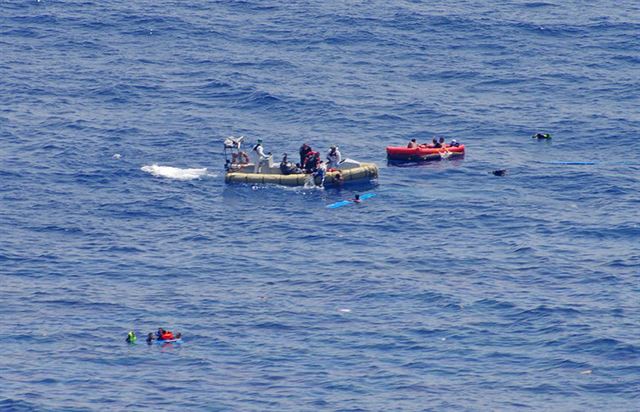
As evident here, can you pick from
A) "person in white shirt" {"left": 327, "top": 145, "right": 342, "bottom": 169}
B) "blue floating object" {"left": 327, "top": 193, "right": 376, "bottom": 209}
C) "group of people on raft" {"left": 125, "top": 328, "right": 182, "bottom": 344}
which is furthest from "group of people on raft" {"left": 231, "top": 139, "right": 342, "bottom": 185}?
"group of people on raft" {"left": 125, "top": 328, "right": 182, "bottom": 344}

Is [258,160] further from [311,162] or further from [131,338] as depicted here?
[131,338]

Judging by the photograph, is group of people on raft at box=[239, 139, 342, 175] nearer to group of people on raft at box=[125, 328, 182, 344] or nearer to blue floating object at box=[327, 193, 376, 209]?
blue floating object at box=[327, 193, 376, 209]

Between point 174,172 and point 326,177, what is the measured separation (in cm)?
1069

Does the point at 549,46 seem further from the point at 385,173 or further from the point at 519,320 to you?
the point at 519,320

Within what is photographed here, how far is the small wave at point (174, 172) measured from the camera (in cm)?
11181

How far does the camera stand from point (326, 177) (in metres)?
110

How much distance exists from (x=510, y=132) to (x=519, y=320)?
37.2 meters

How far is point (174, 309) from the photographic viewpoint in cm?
8869

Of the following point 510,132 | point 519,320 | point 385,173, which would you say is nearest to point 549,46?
point 510,132

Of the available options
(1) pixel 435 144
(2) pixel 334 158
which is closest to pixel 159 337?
(2) pixel 334 158

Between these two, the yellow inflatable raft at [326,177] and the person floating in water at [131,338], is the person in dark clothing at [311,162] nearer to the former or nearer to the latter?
the yellow inflatable raft at [326,177]

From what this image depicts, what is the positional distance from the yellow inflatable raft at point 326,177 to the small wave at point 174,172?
2.62m

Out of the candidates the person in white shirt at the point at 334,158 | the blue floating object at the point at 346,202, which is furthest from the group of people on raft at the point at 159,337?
the person in white shirt at the point at 334,158

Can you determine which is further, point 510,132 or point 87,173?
point 510,132
